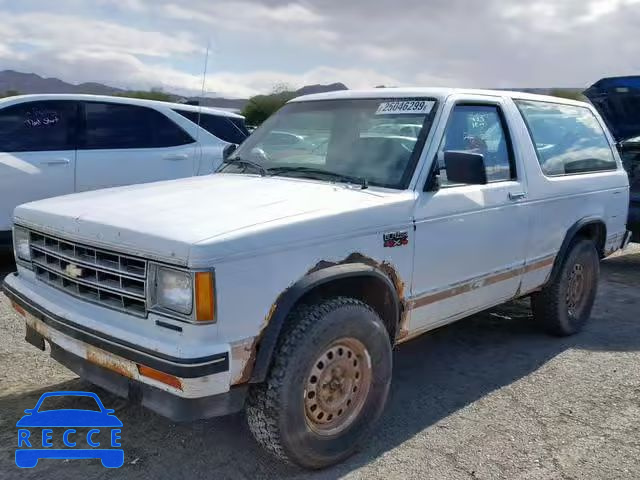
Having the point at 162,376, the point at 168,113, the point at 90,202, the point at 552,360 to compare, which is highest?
the point at 168,113

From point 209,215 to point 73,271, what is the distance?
2.44ft

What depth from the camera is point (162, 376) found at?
2.66m

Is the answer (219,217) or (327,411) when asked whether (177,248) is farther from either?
(327,411)

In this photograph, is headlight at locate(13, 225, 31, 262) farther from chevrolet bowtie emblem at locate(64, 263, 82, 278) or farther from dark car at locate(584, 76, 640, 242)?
dark car at locate(584, 76, 640, 242)

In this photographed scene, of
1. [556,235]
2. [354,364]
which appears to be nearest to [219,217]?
[354,364]

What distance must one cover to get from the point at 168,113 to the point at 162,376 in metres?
5.49

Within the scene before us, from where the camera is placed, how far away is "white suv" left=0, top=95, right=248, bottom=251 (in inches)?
250

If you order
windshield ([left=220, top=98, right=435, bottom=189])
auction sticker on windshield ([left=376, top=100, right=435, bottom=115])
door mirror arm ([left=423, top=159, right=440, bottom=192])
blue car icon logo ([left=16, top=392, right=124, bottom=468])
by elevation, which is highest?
auction sticker on windshield ([left=376, top=100, right=435, bottom=115])

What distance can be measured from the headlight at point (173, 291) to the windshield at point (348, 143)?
53.4 inches

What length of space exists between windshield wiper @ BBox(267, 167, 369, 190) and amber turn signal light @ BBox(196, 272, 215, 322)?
4.19 ft

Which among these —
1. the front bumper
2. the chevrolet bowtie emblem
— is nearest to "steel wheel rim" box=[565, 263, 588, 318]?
the front bumper

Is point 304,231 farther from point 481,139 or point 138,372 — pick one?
point 481,139

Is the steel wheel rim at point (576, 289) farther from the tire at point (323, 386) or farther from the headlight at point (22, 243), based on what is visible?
the headlight at point (22, 243)

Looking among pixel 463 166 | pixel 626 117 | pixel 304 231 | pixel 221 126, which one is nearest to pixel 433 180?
pixel 463 166
